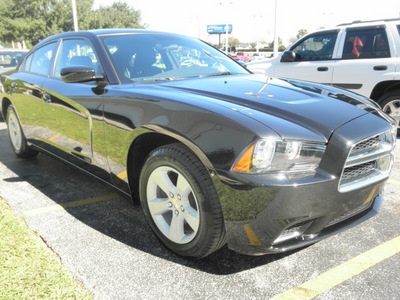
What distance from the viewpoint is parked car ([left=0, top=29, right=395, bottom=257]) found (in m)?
1.79

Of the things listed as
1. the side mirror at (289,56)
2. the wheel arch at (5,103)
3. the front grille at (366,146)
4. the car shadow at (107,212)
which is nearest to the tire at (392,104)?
the side mirror at (289,56)

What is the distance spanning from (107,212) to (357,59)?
4781mm

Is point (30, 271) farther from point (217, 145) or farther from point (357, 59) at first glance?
point (357, 59)

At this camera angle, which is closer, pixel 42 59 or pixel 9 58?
pixel 42 59

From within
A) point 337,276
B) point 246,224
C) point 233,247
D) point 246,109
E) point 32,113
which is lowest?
point 337,276

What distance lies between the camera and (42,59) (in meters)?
3.83

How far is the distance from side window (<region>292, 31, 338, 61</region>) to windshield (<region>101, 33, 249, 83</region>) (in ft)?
10.5

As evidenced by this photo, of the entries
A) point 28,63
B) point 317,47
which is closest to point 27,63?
point 28,63

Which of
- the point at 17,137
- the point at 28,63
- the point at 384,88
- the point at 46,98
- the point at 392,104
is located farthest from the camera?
the point at 384,88

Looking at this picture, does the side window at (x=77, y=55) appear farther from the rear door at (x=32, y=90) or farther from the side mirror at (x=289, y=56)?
the side mirror at (x=289, y=56)

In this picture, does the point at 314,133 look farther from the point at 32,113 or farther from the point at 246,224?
the point at 32,113

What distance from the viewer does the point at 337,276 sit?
2.07 metres

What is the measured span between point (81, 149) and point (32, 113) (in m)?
1.17

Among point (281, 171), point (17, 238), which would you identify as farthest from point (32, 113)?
point (281, 171)
